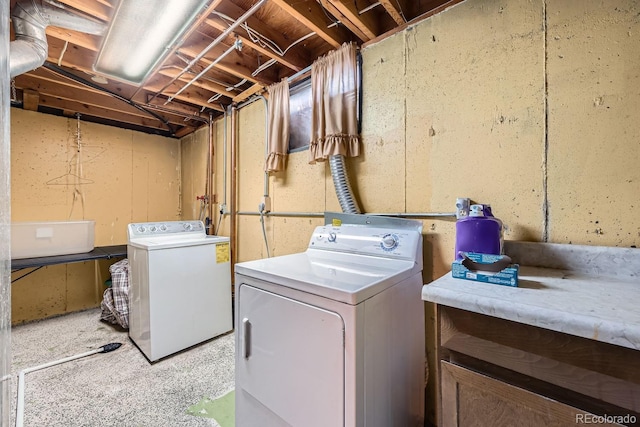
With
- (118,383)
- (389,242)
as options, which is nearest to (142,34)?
(389,242)

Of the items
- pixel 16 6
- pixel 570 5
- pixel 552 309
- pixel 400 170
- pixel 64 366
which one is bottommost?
pixel 64 366

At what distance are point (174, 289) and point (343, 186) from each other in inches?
63.7

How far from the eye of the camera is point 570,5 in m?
1.06

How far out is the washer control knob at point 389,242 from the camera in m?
1.34

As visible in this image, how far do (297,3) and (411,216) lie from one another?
1403mm

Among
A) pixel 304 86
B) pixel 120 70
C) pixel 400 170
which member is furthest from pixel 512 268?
pixel 120 70

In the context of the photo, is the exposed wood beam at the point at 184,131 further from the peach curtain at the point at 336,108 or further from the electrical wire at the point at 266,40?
the peach curtain at the point at 336,108

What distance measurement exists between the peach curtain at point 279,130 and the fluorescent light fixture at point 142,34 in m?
0.79

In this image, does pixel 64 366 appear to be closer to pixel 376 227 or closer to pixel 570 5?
pixel 376 227

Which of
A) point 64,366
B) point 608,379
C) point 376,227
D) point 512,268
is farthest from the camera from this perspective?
point 64,366

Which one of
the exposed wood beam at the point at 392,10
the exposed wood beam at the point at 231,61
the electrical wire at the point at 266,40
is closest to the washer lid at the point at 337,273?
the exposed wood beam at the point at 392,10

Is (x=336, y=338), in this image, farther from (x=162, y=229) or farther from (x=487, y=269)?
(x=162, y=229)

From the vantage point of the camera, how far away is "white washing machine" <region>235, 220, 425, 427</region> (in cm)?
88

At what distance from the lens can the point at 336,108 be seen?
1711 millimetres
